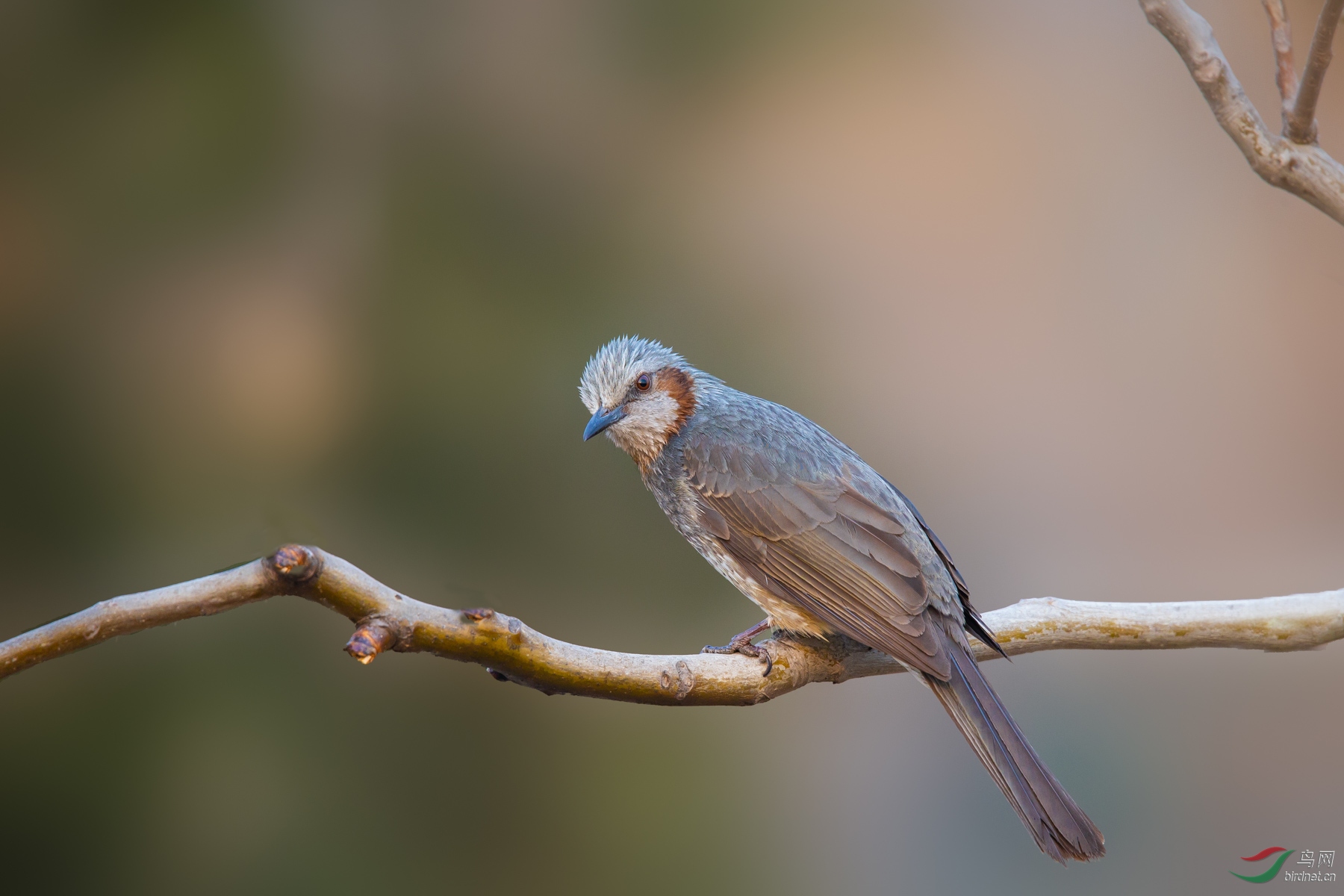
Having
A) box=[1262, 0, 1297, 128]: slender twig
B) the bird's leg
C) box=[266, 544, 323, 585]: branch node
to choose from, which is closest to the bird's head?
the bird's leg

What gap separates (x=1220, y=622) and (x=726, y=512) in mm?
862

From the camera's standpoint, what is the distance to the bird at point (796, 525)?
151cm

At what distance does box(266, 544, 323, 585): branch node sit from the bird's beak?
70 cm

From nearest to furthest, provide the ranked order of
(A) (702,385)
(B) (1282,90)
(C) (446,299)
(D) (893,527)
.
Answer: (B) (1282,90)
(D) (893,527)
(A) (702,385)
(C) (446,299)

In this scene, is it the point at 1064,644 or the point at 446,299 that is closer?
the point at 1064,644

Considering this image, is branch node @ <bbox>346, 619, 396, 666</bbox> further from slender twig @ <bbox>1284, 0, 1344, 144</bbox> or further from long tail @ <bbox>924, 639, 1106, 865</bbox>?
slender twig @ <bbox>1284, 0, 1344, 144</bbox>

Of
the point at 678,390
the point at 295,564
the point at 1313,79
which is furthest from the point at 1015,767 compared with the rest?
the point at 1313,79

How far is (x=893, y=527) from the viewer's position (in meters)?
1.67

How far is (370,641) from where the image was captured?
1.01 meters

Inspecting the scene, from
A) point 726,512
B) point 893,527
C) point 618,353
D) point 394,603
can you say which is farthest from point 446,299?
point 394,603

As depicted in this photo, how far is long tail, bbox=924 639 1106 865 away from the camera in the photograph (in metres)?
1.33

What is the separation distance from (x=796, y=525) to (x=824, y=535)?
0.05 m

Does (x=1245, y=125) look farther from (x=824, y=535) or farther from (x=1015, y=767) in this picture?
(x=1015, y=767)

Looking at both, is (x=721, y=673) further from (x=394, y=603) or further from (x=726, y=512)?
(x=394, y=603)
